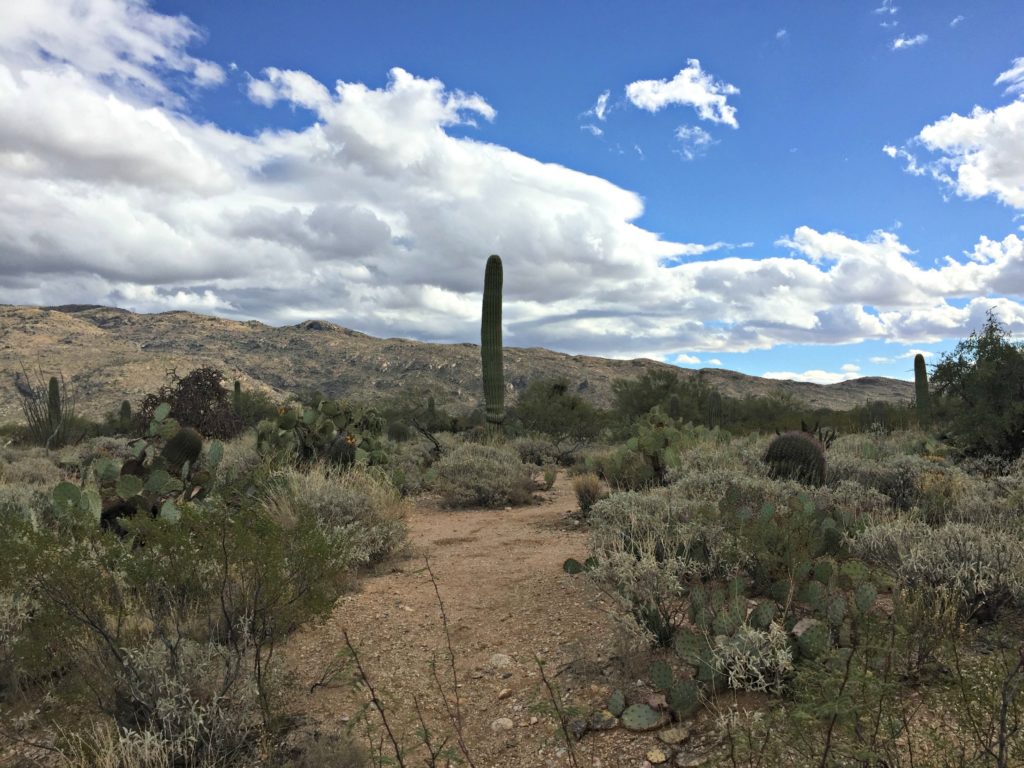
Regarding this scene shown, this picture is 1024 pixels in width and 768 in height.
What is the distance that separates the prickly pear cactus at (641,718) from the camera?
11.8 ft

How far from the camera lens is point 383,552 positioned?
7410 millimetres

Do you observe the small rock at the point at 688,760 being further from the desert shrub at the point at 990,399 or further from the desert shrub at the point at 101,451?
the desert shrub at the point at 101,451

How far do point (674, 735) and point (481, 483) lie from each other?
24.8 ft

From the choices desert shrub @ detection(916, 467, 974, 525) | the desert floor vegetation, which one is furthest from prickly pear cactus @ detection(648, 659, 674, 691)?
desert shrub @ detection(916, 467, 974, 525)

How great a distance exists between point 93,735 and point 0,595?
6.00ft

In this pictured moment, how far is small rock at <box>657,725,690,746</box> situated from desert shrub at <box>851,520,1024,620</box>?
209 cm

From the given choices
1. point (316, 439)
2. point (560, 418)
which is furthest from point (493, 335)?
point (316, 439)

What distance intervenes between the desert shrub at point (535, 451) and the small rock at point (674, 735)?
1305 centimetres

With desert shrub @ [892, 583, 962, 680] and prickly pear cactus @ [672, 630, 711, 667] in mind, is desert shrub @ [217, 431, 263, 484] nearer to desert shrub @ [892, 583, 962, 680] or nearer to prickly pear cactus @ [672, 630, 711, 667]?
prickly pear cactus @ [672, 630, 711, 667]

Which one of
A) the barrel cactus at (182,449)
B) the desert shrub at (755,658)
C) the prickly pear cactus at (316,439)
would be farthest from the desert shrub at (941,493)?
the barrel cactus at (182,449)

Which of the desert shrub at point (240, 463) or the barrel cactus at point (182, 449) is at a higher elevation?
the barrel cactus at point (182, 449)

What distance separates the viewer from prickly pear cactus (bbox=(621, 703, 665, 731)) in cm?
360

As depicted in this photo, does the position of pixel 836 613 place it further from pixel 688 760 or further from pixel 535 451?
pixel 535 451

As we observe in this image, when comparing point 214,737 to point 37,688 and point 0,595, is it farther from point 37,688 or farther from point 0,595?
point 0,595
